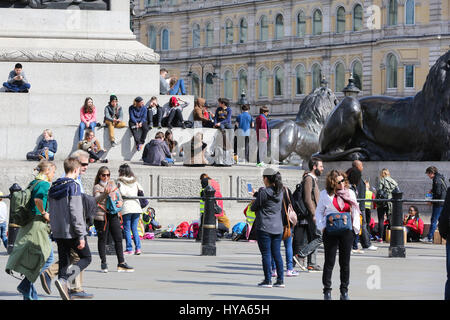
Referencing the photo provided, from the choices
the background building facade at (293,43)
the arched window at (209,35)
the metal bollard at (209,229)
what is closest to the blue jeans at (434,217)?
the metal bollard at (209,229)

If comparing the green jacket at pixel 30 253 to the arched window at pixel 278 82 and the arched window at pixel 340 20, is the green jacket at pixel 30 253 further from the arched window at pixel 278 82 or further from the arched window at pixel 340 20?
the arched window at pixel 278 82

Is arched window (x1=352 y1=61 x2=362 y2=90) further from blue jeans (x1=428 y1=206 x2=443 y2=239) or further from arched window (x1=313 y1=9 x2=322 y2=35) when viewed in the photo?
blue jeans (x1=428 y1=206 x2=443 y2=239)

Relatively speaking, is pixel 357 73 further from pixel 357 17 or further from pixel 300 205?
pixel 300 205

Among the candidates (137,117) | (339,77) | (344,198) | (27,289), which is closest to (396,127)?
(137,117)

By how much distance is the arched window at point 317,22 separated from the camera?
3676 inches

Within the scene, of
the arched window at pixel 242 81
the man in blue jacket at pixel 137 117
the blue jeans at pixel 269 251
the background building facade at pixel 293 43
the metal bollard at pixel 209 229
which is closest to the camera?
the blue jeans at pixel 269 251

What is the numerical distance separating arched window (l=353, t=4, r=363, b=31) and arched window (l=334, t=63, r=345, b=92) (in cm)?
312

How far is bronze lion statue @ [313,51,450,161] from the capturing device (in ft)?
68.3

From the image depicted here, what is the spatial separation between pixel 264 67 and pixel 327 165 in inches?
3019

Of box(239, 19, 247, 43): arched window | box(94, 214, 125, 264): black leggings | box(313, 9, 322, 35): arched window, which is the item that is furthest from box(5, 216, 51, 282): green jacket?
box(239, 19, 247, 43): arched window

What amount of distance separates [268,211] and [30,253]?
3271 mm

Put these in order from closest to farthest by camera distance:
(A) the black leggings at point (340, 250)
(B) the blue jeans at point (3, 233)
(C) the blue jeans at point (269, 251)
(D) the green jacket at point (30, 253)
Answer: (D) the green jacket at point (30, 253) → (A) the black leggings at point (340, 250) → (C) the blue jeans at point (269, 251) → (B) the blue jeans at point (3, 233)

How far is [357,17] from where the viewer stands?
3548 inches

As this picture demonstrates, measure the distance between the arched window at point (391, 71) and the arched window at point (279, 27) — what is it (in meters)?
12.5
